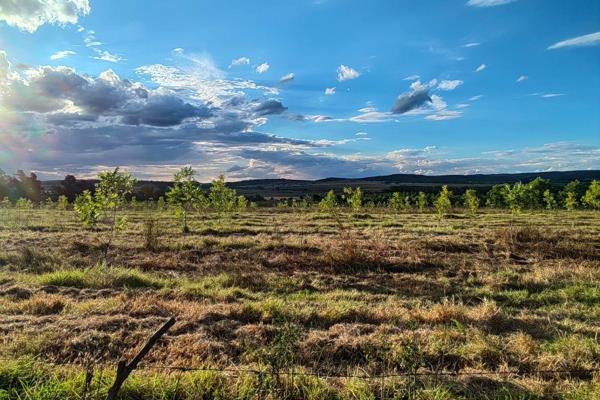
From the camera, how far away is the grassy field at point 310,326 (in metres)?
4.51

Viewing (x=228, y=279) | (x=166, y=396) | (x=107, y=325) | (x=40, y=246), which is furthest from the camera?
(x=40, y=246)

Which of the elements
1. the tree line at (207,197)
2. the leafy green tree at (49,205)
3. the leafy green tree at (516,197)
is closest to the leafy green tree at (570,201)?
the tree line at (207,197)

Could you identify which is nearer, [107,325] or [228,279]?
[107,325]

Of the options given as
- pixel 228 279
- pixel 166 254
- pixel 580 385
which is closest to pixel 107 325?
pixel 228 279

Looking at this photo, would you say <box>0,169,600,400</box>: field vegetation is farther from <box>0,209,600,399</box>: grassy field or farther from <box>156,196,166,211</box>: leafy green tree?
<box>156,196,166,211</box>: leafy green tree

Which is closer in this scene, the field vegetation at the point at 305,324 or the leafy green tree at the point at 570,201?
the field vegetation at the point at 305,324

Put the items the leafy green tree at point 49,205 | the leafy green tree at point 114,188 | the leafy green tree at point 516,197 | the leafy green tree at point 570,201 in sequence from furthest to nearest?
1. the leafy green tree at point 49,205
2. the leafy green tree at point 570,201
3. the leafy green tree at point 516,197
4. the leafy green tree at point 114,188

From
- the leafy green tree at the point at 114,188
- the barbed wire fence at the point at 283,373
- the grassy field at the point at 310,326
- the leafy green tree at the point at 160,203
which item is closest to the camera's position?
the barbed wire fence at the point at 283,373

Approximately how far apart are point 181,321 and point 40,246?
13.2 m

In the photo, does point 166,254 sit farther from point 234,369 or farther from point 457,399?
point 457,399

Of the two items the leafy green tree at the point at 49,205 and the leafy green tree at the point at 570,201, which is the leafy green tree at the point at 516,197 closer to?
the leafy green tree at the point at 570,201

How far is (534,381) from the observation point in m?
4.74

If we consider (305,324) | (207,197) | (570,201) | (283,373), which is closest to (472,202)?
(570,201)

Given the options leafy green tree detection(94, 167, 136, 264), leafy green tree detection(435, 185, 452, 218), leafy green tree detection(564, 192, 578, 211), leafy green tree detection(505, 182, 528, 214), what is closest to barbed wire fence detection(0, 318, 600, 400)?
leafy green tree detection(94, 167, 136, 264)
